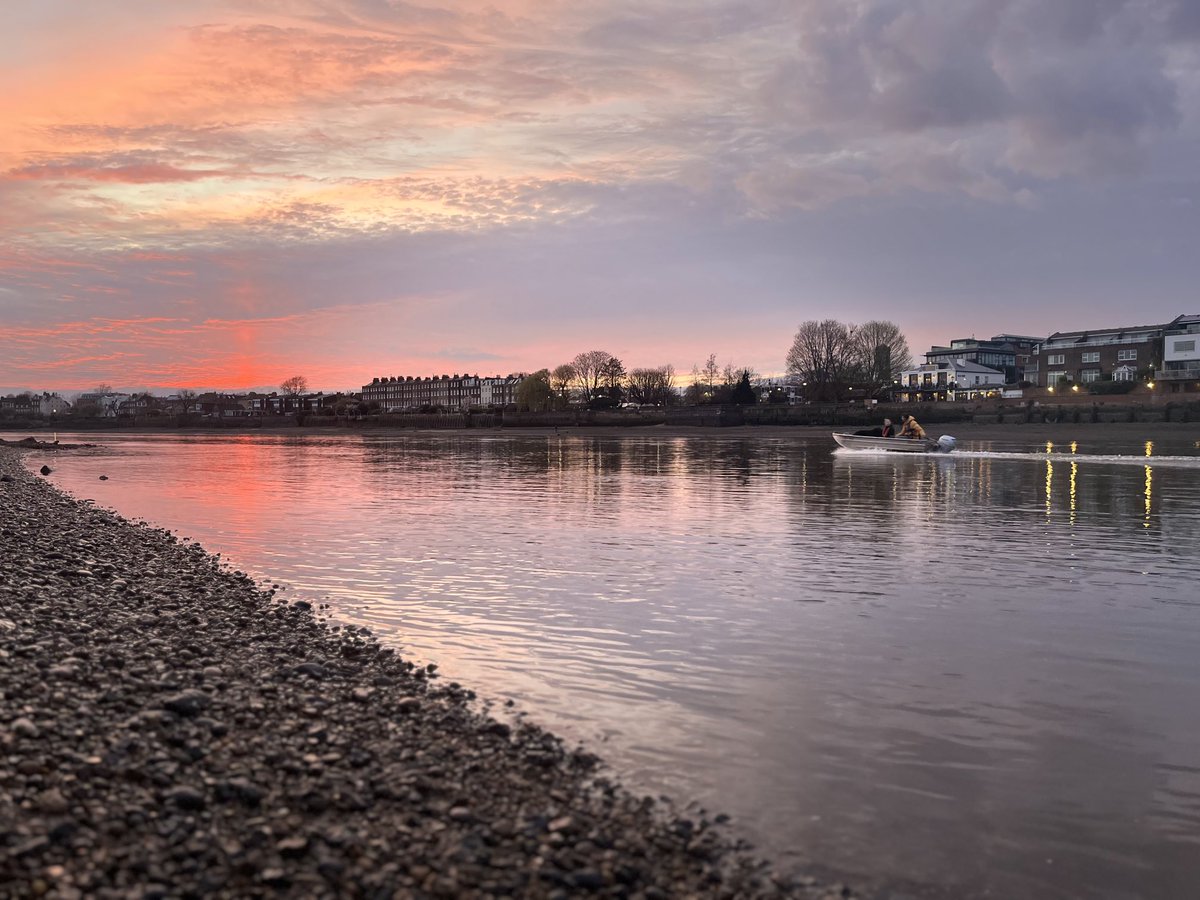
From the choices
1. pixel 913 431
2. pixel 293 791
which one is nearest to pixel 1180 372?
pixel 913 431

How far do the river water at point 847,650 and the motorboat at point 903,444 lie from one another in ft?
105

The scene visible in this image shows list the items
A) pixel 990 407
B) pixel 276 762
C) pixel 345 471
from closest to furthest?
pixel 276 762 < pixel 345 471 < pixel 990 407

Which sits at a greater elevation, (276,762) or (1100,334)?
(1100,334)

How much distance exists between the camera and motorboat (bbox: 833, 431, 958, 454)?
65250 millimetres

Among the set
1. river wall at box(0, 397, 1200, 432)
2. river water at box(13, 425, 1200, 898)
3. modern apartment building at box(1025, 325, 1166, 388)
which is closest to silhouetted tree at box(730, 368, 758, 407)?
river wall at box(0, 397, 1200, 432)

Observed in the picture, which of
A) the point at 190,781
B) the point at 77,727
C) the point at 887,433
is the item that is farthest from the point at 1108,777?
the point at 887,433

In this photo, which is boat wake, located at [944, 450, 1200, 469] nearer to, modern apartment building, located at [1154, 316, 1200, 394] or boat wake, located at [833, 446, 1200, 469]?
boat wake, located at [833, 446, 1200, 469]

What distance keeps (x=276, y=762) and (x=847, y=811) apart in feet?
16.1

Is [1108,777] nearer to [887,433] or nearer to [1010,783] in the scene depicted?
[1010,783]

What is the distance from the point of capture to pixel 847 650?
1285cm

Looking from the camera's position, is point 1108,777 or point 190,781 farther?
point 1108,777

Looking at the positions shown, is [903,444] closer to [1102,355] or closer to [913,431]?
[913,431]

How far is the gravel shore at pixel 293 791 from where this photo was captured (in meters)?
5.93

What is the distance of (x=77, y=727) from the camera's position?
308 inches
